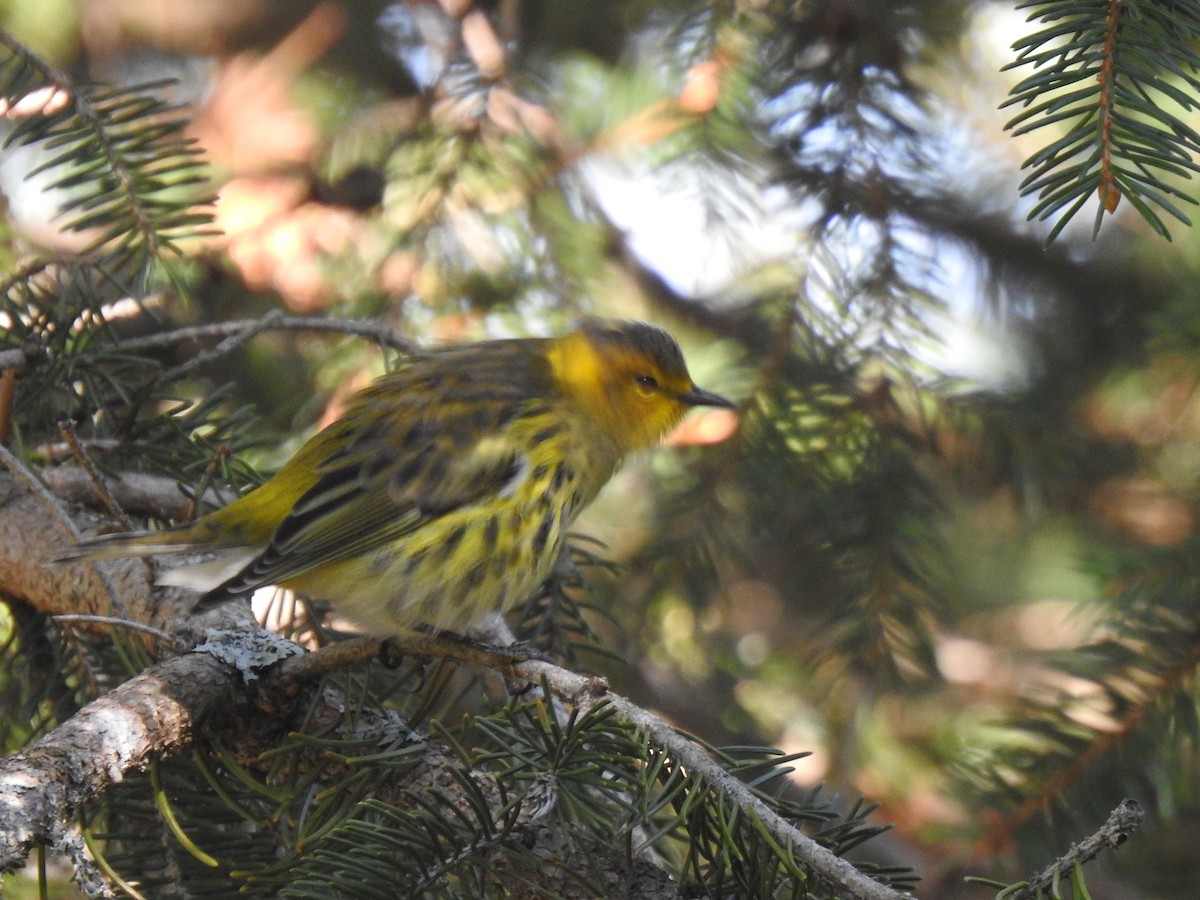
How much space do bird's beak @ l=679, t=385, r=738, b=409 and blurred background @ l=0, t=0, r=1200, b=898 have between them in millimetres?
101

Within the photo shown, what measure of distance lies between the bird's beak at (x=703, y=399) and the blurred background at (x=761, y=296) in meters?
0.10

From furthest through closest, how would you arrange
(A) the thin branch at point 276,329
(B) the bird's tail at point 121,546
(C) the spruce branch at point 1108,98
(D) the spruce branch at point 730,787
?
(A) the thin branch at point 276,329, (B) the bird's tail at point 121,546, (C) the spruce branch at point 1108,98, (D) the spruce branch at point 730,787

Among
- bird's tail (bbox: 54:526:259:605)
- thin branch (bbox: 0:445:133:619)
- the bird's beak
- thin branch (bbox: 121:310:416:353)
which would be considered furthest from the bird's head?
thin branch (bbox: 0:445:133:619)

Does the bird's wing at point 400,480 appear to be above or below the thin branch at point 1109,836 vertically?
below

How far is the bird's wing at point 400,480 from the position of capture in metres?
2.10

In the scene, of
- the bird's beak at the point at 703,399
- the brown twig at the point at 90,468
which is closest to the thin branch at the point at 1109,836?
the brown twig at the point at 90,468

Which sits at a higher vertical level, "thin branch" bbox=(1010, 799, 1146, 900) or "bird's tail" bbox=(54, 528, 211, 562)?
"thin branch" bbox=(1010, 799, 1146, 900)

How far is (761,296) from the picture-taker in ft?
8.51

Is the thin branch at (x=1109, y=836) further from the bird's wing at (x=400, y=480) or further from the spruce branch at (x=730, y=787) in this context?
the bird's wing at (x=400, y=480)

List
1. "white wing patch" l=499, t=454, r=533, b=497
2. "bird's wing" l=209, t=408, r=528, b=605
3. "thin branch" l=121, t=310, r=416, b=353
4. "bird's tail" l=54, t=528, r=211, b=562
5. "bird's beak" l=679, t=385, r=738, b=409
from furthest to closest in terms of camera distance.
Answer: "bird's beak" l=679, t=385, r=738, b=409 < "white wing patch" l=499, t=454, r=533, b=497 < "bird's wing" l=209, t=408, r=528, b=605 < "thin branch" l=121, t=310, r=416, b=353 < "bird's tail" l=54, t=528, r=211, b=562

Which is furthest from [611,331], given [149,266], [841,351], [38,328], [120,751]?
[120,751]

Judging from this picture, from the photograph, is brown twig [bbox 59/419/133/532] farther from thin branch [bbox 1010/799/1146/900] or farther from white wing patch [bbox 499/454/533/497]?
thin branch [bbox 1010/799/1146/900]

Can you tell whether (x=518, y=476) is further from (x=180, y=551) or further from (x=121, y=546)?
(x=121, y=546)

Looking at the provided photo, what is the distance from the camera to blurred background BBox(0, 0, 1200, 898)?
2410 mm
